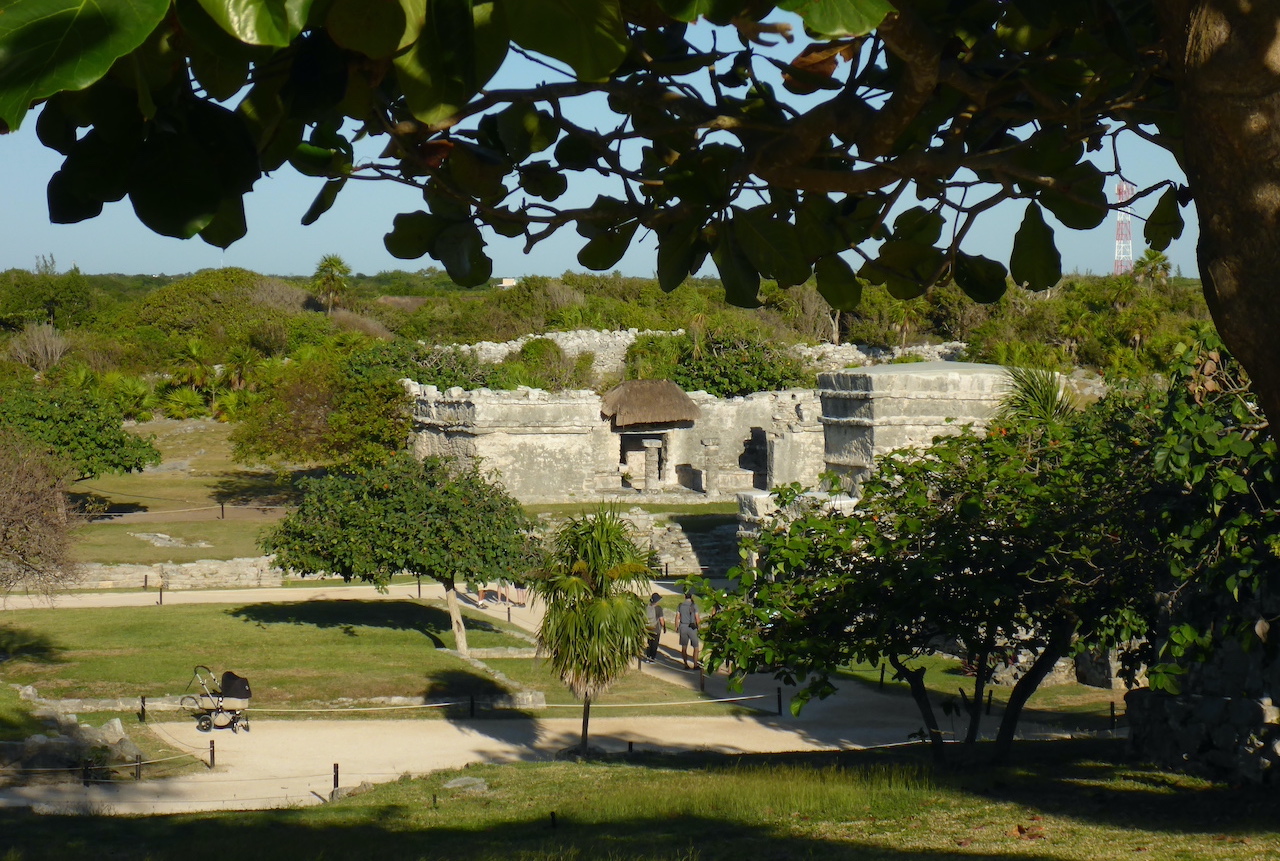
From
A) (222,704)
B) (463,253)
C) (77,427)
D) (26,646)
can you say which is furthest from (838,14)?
(77,427)

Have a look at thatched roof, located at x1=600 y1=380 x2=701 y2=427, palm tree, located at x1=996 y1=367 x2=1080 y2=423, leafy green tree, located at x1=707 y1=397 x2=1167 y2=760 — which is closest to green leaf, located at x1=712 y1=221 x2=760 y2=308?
leafy green tree, located at x1=707 y1=397 x2=1167 y2=760

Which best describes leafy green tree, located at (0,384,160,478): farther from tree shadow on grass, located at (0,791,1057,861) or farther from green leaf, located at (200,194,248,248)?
green leaf, located at (200,194,248,248)

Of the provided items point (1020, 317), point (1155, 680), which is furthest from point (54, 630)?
point (1020, 317)

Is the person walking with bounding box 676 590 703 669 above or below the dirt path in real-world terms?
above

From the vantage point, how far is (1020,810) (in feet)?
23.7

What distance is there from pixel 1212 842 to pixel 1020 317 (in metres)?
33.2

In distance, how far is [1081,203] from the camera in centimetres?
264

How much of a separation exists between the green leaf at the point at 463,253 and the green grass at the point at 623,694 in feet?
31.3

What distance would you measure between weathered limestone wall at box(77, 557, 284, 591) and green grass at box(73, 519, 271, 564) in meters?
0.22

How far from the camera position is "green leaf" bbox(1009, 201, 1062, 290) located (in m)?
2.68

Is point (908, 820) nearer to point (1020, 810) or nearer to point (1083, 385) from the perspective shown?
point (1020, 810)

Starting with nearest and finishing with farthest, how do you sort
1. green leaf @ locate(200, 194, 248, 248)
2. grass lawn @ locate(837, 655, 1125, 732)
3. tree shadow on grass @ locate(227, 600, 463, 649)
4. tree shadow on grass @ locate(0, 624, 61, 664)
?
green leaf @ locate(200, 194, 248, 248) < grass lawn @ locate(837, 655, 1125, 732) < tree shadow on grass @ locate(0, 624, 61, 664) < tree shadow on grass @ locate(227, 600, 463, 649)

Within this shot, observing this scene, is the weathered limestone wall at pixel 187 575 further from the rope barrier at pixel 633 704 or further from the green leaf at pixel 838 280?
the green leaf at pixel 838 280

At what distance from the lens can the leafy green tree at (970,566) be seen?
8086 mm
